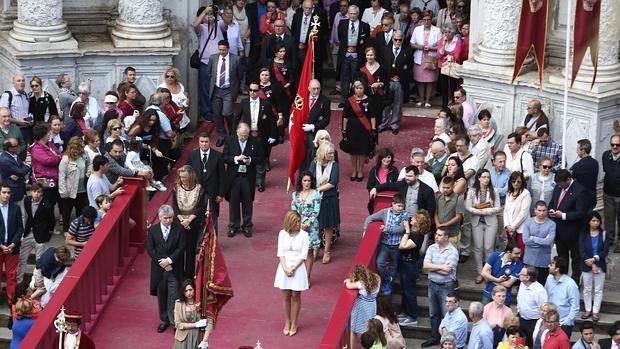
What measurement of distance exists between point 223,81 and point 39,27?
2897mm

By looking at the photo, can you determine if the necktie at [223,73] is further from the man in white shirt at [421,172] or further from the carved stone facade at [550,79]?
the man in white shirt at [421,172]

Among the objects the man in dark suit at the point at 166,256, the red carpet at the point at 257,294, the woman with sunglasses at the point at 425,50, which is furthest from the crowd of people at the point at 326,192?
the woman with sunglasses at the point at 425,50

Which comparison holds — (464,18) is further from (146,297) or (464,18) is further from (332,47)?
(146,297)

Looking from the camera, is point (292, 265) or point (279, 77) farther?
point (279, 77)

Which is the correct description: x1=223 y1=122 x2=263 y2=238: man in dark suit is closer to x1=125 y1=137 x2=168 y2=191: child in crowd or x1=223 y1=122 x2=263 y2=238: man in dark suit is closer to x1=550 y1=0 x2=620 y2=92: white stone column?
x1=125 y1=137 x2=168 y2=191: child in crowd

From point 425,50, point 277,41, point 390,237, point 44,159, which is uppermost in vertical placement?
point 277,41

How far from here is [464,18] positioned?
31984 millimetres

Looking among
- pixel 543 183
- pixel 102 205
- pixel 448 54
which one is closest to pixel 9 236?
pixel 102 205

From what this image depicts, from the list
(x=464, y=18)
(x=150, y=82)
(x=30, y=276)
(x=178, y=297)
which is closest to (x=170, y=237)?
(x=178, y=297)

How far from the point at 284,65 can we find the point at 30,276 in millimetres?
6159

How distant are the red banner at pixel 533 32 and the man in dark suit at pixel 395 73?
256cm

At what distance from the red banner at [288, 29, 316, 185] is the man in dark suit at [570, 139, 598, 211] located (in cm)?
397

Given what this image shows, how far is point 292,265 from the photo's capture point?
24.7m

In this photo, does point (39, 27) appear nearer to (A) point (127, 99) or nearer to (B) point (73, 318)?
A: (A) point (127, 99)
